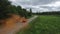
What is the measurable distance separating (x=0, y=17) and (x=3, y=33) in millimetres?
3867

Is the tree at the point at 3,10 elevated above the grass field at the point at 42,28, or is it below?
above

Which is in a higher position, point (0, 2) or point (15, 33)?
point (0, 2)

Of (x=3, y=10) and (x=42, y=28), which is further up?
(x=3, y=10)

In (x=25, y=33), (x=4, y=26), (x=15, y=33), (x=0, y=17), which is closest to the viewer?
(x=15, y=33)

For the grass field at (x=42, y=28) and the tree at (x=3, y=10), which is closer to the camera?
the grass field at (x=42, y=28)

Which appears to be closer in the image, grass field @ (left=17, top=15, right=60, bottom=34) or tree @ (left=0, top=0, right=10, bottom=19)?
grass field @ (left=17, top=15, right=60, bottom=34)

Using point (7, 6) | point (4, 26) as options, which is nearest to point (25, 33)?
point (4, 26)

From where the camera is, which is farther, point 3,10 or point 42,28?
point 42,28

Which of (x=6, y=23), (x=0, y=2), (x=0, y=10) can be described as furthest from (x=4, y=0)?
(x=6, y=23)

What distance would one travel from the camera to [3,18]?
13.4 m

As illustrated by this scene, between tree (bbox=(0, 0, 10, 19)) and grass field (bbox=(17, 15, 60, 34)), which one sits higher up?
tree (bbox=(0, 0, 10, 19))

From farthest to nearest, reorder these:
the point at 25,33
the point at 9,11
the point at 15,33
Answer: the point at 9,11 → the point at 25,33 → the point at 15,33

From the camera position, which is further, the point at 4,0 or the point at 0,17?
the point at 4,0

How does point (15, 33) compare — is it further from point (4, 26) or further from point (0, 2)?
point (0, 2)
